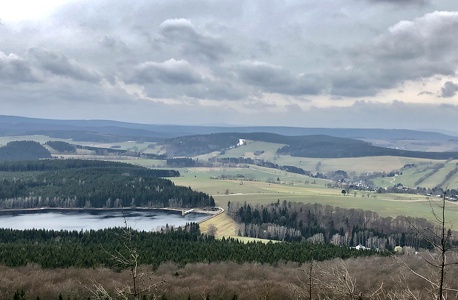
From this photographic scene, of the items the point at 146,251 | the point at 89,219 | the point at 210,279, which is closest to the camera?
the point at 210,279

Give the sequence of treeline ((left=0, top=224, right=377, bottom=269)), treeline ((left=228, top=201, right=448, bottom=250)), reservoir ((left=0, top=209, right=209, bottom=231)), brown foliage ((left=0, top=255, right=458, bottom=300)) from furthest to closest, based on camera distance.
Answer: reservoir ((left=0, top=209, right=209, bottom=231)), treeline ((left=228, top=201, right=448, bottom=250)), treeline ((left=0, top=224, right=377, bottom=269)), brown foliage ((left=0, top=255, right=458, bottom=300))

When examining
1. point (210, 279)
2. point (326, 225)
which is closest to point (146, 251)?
point (210, 279)

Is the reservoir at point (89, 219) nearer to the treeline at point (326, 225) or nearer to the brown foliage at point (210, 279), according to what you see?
the treeline at point (326, 225)

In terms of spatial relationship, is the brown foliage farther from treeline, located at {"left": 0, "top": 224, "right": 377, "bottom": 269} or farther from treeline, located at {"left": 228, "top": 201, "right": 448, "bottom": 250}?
treeline, located at {"left": 228, "top": 201, "right": 448, "bottom": 250}

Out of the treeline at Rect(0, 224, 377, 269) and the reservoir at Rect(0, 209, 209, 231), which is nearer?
the treeline at Rect(0, 224, 377, 269)

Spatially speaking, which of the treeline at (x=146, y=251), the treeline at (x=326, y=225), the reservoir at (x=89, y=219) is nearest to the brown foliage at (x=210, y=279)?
the treeline at (x=146, y=251)

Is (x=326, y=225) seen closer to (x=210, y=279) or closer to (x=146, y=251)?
(x=146, y=251)

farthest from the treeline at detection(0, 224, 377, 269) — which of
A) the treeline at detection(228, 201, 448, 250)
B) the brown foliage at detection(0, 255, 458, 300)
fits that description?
the treeline at detection(228, 201, 448, 250)
